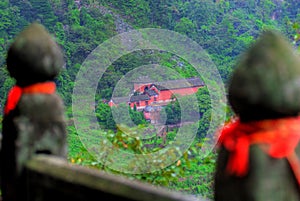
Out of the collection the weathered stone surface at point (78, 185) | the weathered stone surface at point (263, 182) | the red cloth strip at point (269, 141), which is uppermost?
the red cloth strip at point (269, 141)

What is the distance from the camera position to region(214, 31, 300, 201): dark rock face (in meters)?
1.83

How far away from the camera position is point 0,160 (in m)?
2.71

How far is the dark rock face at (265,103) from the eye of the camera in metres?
1.83

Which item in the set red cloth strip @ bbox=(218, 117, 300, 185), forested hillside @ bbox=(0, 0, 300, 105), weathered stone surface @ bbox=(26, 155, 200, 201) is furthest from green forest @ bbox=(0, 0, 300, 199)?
red cloth strip @ bbox=(218, 117, 300, 185)

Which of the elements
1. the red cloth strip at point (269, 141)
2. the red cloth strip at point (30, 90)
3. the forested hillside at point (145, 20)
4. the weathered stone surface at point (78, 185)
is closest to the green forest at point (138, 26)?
the forested hillside at point (145, 20)

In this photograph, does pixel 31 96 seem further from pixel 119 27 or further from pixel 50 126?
pixel 119 27

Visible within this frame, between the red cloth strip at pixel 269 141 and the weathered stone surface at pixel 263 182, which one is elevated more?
the red cloth strip at pixel 269 141

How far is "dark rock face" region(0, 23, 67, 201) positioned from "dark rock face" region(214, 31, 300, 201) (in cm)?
96

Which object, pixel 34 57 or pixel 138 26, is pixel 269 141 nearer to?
pixel 34 57

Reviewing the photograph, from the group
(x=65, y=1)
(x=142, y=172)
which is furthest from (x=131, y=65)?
(x=142, y=172)

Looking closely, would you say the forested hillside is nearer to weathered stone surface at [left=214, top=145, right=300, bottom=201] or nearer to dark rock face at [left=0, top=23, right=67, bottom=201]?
dark rock face at [left=0, top=23, right=67, bottom=201]

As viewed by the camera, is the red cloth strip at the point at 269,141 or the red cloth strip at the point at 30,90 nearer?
the red cloth strip at the point at 269,141

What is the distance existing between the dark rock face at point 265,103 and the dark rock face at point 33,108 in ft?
3.16

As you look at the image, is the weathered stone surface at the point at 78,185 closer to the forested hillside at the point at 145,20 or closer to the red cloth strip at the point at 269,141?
the red cloth strip at the point at 269,141
